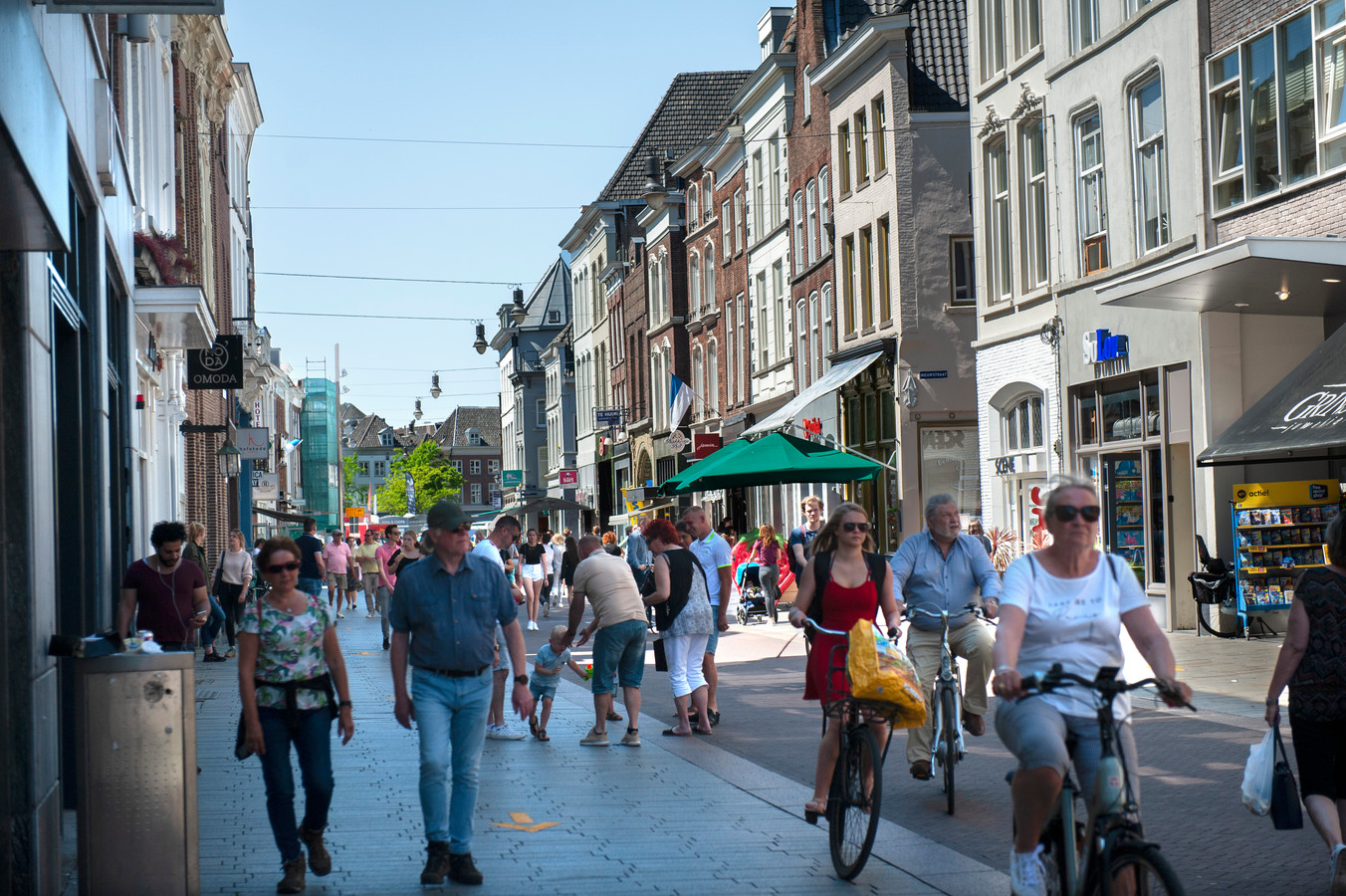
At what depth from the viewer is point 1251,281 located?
1731 cm

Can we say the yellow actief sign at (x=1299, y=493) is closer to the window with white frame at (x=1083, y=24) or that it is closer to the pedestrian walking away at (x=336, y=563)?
the window with white frame at (x=1083, y=24)

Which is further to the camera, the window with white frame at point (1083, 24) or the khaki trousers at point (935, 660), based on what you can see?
the window with white frame at point (1083, 24)

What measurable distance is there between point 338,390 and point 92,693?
7688 cm

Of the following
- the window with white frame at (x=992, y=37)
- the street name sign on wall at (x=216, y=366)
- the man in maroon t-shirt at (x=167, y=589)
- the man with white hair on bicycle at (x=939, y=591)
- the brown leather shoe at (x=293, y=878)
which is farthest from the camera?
the window with white frame at (x=992, y=37)

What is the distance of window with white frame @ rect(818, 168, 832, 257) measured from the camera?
116ft

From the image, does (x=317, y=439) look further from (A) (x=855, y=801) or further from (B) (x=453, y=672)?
(A) (x=855, y=801)

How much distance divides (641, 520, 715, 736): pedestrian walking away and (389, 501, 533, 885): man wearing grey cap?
501cm

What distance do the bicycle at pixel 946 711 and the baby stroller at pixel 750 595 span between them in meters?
15.7

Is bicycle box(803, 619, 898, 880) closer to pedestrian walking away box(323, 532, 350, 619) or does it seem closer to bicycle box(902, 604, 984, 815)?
bicycle box(902, 604, 984, 815)

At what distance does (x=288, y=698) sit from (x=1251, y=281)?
13.1 metres

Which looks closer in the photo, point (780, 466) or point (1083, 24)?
point (780, 466)

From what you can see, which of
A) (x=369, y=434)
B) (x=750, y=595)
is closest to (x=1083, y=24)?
(x=750, y=595)

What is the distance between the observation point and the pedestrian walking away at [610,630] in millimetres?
12070

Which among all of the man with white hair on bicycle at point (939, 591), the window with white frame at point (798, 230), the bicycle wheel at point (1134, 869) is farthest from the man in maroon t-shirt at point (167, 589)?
Answer: the window with white frame at point (798, 230)
